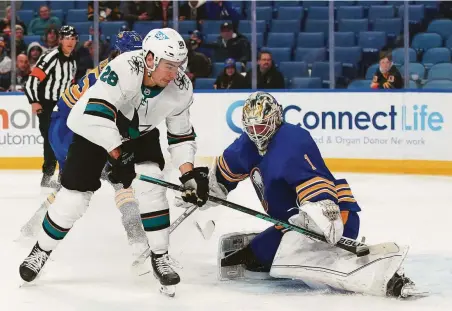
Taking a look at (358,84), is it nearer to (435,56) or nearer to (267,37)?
(435,56)

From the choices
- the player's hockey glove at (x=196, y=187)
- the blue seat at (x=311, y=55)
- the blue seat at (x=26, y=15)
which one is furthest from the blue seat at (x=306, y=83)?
the player's hockey glove at (x=196, y=187)

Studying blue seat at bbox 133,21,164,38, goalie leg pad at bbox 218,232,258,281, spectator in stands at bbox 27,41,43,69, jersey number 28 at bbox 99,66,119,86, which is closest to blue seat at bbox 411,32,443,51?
blue seat at bbox 133,21,164,38

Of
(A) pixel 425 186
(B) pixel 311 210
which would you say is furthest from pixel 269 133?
(A) pixel 425 186

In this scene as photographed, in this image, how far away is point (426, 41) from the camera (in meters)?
7.96

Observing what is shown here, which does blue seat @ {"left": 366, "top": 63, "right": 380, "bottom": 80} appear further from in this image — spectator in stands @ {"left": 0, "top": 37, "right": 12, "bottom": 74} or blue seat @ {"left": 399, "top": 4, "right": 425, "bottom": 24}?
spectator in stands @ {"left": 0, "top": 37, "right": 12, "bottom": 74}

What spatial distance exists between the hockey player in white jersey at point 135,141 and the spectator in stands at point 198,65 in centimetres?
445

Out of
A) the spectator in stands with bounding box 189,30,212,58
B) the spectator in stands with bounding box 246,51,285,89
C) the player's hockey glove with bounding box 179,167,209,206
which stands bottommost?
the player's hockey glove with bounding box 179,167,209,206

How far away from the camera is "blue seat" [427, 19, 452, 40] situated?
7.94m

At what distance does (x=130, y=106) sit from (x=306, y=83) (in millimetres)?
4554

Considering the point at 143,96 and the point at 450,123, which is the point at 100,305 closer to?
the point at 143,96

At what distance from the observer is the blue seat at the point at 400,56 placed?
8.02m

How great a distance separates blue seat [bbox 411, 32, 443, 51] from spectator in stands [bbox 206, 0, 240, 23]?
148cm

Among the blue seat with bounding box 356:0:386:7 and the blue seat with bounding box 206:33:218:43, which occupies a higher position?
the blue seat with bounding box 356:0:386:7

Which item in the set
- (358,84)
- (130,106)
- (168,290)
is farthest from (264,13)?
(168,290)
